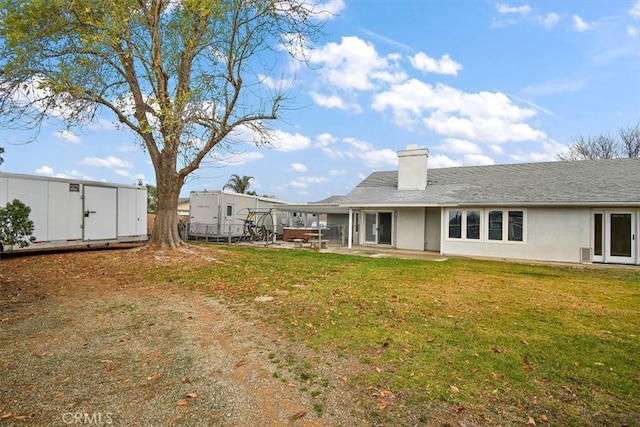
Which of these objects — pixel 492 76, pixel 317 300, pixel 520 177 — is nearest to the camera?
pixel 317 300

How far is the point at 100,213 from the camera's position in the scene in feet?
39.8

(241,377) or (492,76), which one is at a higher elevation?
(492,76)

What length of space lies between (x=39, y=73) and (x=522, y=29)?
16.0m

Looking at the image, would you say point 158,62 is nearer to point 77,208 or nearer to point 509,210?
point 77,208

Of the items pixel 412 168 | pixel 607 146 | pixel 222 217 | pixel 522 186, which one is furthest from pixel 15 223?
pixel 607 146

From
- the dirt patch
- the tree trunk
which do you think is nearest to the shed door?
the tree trunk

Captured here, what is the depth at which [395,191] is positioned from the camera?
2003 centimetres

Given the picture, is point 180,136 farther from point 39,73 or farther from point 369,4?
point 369,4

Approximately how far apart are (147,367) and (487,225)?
50.5 feet

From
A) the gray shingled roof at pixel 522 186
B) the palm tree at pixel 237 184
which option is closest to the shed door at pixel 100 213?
the gray shingled roof at pixel 522 186

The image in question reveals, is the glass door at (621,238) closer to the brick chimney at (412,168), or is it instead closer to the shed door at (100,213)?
the brick chimney at (412,168)

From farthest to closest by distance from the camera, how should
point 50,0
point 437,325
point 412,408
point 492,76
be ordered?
point 492,76 < point 50,0 < point 437,325 < point 412,408

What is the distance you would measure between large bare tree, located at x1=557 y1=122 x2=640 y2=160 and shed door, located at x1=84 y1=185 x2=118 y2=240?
40681 mm

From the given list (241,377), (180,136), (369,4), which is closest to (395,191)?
(369,4)
